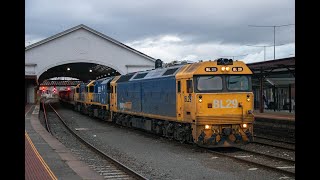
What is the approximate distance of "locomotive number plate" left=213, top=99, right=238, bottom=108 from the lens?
1413 centimetres

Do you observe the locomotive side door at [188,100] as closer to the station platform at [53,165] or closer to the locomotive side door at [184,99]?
the locomotive side door at [184,99]

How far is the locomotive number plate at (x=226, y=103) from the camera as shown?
14.1 metres

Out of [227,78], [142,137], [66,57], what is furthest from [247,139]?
[66,57]

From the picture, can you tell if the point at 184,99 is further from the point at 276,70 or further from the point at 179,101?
the point at 276,70

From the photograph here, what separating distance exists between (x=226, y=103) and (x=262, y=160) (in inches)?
101

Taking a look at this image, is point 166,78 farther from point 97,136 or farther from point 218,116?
point 97,136

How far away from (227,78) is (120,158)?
4900 millimetres

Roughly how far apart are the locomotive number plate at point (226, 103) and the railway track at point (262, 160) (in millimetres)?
1694

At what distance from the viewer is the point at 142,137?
64.3ft

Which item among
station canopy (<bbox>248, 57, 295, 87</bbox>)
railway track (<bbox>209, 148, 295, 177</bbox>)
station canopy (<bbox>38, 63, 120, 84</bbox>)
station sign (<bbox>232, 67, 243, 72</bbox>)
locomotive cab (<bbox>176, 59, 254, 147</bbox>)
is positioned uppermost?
station canopy (<bbox>38, 63, 120, 84</bbox>)

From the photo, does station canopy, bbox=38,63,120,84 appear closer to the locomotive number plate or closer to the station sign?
the station sign

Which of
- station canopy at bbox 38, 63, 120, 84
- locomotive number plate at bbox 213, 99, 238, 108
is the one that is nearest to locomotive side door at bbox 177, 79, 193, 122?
locomotive number plate at bbox 213, 99, 238, 108

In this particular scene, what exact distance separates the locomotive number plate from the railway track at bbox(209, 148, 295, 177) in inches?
66.7
